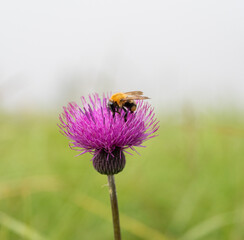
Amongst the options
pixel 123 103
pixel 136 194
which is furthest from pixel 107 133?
pixel 136 194

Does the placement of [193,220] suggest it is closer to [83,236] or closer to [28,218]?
[83,236]

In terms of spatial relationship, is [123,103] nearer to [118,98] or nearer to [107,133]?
[118,98]

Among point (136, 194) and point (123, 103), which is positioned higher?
point (123, 103)

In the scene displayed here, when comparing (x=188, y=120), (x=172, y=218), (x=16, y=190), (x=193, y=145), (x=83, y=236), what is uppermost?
(x=188, y=120)

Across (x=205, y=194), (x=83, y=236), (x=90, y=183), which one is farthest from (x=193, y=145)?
(x=83, y=236)

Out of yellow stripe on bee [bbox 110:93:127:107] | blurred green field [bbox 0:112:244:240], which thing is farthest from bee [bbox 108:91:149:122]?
blurred green field [bbox 0:112:244:240]

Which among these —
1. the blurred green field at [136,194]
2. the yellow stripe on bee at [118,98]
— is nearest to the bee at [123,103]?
the yellow stripe on bee at [118,98]

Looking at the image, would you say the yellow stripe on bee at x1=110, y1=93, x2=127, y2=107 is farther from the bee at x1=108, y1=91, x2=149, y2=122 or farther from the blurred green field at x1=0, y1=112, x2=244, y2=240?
the blurred green field at x1=0, y1=112, x2=244, y2=240
